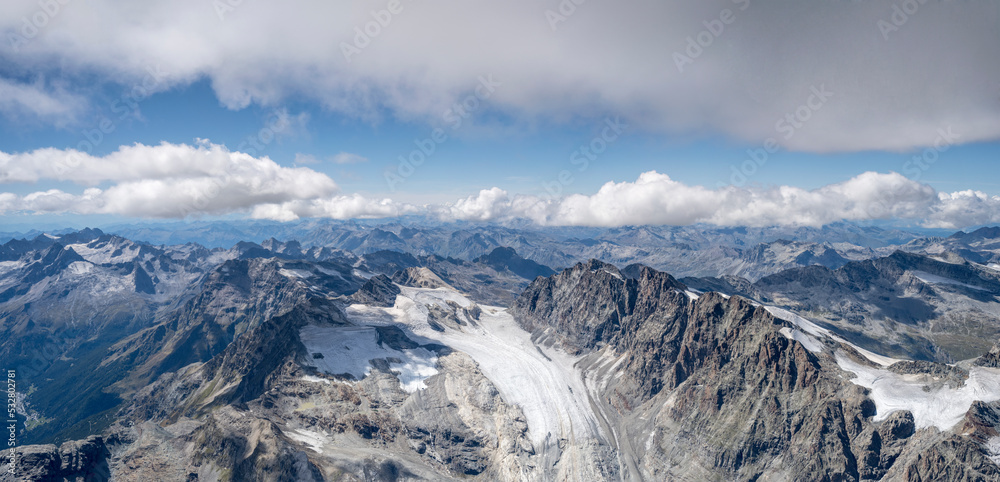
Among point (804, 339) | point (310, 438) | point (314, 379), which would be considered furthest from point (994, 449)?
point (314, 379)

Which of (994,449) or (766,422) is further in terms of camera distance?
(766,422)

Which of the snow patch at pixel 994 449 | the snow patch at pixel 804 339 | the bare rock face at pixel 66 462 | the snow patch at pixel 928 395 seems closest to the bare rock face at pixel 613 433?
the snow patch at pixel 994 449

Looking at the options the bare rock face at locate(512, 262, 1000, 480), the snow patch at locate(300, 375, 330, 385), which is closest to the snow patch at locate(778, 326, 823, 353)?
the bare rock face at locate(512, 262, 1000, 480)

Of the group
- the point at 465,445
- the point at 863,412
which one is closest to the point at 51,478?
the point at 465,445

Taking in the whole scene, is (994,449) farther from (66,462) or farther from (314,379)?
(66,462)

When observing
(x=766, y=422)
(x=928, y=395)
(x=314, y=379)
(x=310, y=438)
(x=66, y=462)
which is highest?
(x=928, y=395)

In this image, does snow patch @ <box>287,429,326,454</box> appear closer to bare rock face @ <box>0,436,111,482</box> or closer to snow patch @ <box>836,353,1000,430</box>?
bare rock face @ <box>0,436,111,482</box>

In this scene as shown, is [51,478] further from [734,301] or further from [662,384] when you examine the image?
[734,301]

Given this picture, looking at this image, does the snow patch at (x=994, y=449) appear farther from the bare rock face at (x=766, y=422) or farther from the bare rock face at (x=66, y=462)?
the bare rock face at (x=66, y=462)
